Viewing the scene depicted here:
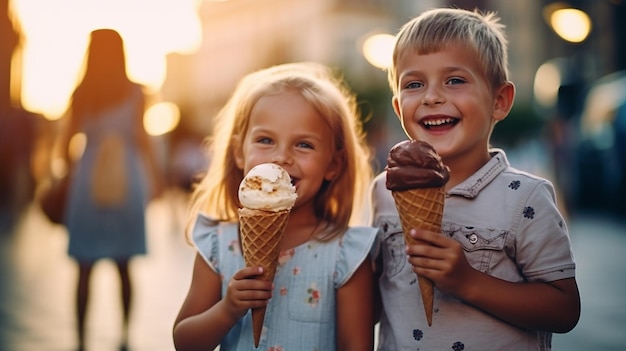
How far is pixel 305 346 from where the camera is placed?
2572 mm

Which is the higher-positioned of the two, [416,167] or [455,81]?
[455,81]

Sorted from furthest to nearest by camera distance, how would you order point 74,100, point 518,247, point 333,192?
point 74,100, point 333,192, point 518,247

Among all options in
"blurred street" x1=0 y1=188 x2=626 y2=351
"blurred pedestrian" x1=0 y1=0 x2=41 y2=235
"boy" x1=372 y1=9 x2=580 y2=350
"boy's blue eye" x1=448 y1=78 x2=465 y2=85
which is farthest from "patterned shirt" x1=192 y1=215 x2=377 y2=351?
"blurred pedestrian" x1=0 y1=0 x2=41 y2=235

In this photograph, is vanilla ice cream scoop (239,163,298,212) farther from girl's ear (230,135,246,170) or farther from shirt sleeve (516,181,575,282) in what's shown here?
shirt sleeve (516,181,575,282)

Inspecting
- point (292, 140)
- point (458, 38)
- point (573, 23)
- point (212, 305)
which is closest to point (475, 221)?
point (458, 38)

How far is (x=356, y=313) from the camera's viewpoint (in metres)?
2.60

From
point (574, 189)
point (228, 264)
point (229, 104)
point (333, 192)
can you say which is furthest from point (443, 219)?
point (574, 189)

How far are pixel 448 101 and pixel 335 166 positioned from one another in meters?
0.62

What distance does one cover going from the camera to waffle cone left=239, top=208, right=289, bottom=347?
97.0 inches

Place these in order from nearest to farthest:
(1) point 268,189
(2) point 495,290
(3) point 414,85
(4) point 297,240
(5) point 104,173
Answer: (2) point 495,290, (1) point 268,189, (3) point 414,85, (4) point 297,240, (5) point 104,173

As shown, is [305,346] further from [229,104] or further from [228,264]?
[229,104]

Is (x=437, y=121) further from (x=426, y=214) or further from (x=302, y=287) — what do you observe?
(x=302, y=287)

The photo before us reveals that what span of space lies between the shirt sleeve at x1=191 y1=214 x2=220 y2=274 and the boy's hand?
0.79m

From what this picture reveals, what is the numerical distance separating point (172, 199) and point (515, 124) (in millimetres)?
33430
